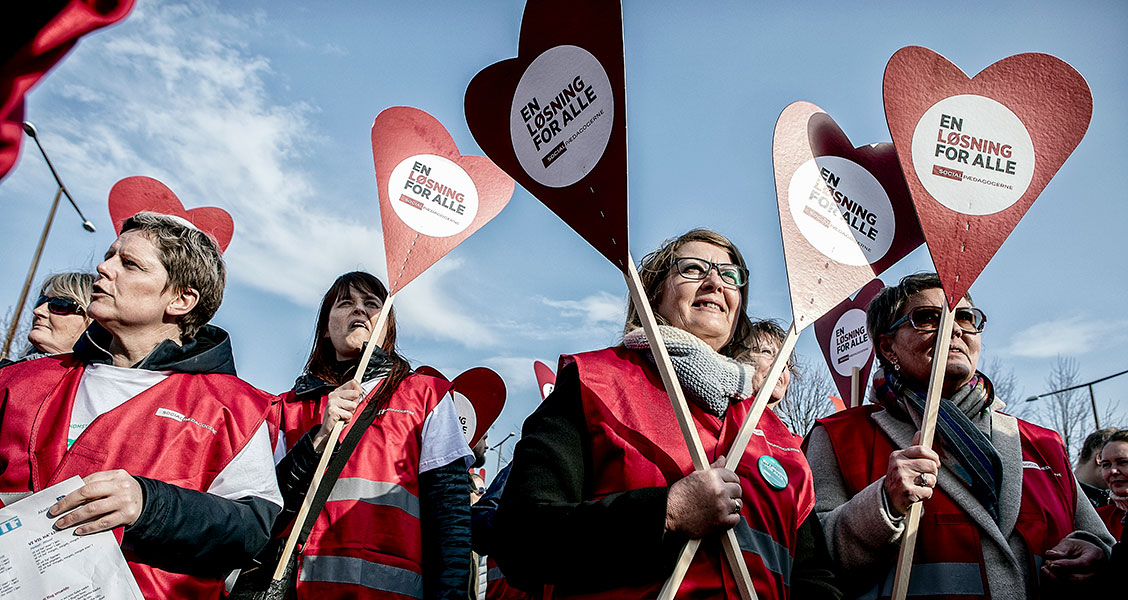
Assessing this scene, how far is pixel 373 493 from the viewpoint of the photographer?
9.75 ft

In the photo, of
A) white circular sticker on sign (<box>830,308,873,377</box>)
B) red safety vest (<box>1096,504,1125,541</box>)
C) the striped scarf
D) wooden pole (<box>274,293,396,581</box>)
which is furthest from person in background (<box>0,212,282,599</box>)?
red safety vest (<box>1096,504,1125,541</box>)

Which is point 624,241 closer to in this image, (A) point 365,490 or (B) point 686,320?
(B) point 686,320

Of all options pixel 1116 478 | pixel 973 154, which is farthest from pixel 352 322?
pixel 1116 478

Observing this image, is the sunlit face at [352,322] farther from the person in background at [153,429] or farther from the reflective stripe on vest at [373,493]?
the person in background at [153,429]

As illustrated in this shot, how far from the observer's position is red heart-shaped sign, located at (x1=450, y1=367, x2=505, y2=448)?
612 centimetres

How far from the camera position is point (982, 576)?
2.47m

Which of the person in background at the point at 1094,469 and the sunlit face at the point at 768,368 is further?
the person in background at the point at 1094,469

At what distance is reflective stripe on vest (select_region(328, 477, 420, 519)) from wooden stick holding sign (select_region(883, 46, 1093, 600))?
2085mm

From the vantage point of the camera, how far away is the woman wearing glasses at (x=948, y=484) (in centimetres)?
242

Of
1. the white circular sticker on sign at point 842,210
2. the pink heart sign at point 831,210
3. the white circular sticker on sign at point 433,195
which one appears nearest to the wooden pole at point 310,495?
the white circular sticker on sign at point 433,195

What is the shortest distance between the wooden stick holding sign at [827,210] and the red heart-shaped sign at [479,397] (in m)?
3.85

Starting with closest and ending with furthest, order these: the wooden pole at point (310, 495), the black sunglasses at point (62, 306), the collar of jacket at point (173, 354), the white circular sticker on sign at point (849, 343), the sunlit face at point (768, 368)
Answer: the collar of jacket at point (173, 354), the wooden pole at point (310, 495), the black sunglasses at point (62, 306), the sunlit face at point (768, 368), the white circular sticker on sign at point (849, 343)

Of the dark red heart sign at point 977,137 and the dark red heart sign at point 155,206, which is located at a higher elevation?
the dark red heart sign at point 155,206

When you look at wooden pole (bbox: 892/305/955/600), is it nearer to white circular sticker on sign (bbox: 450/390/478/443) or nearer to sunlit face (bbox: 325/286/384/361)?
sunlit face (bbox: 325/286/384/361)
